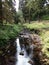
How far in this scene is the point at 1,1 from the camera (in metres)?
23.7

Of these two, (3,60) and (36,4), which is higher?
(36,4)

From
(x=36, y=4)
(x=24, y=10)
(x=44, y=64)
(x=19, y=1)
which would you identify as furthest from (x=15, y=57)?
(x=19, y=1)

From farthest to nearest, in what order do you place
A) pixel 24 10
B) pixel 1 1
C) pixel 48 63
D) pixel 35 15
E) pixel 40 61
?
pixel 24 10 < pixel 35 15 < pixel 1 1 < pixel 40 61 < pixel 48 63

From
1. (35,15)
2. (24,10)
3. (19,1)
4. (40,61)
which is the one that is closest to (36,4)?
(40,61)

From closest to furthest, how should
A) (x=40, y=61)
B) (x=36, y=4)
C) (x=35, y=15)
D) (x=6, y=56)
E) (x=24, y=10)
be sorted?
(x=40, y=61), (x=6, y=56), (x=36, y=4), (x=35, y=15), (x=24, y=10)

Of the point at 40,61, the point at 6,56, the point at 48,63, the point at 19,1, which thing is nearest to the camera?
the point at 48,63

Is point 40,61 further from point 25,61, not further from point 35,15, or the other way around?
point 35,15

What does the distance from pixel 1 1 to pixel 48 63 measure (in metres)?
14.0

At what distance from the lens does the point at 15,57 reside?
14.7 meters

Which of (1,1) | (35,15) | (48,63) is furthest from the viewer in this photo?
(35,15)

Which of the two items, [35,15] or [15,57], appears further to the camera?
[35,15]

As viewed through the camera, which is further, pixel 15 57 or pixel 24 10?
pixel 24 10

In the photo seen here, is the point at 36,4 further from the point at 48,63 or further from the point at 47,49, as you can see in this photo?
the point at 48,63

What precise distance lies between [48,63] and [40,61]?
3.34 feet
